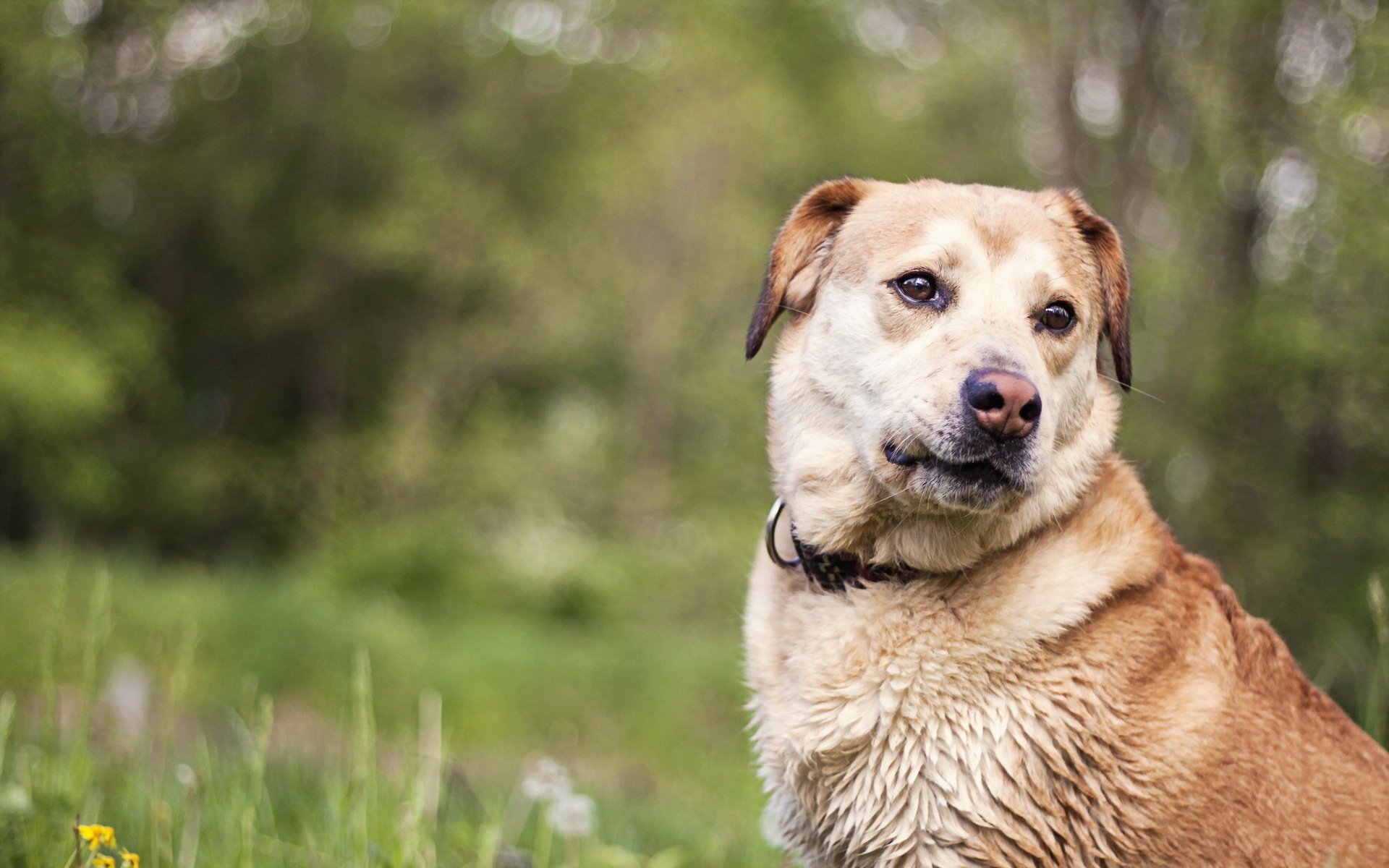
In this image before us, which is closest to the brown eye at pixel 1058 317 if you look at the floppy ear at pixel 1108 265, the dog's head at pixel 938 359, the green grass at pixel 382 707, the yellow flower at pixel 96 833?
the dog's head at pixel 938 359

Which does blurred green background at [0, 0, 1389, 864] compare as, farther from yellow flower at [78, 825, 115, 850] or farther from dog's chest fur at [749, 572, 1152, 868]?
yellow flower at [78, 825, 115, 850]

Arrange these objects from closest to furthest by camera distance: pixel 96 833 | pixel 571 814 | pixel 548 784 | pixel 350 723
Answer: pixel 96 833 → pixel 571 814 → pixel 548 784 → pixel 350 723

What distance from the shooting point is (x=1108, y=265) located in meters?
3.37

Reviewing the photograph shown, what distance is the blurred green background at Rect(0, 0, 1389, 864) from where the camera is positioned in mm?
10820

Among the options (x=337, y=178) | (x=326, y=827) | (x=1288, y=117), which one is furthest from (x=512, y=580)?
(x=326, y=827)

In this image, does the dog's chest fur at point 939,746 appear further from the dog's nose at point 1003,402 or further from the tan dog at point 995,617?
the dog's nose at point 1003,402

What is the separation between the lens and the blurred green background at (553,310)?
10820mm

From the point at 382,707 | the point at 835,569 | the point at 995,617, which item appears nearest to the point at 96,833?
the point at 835,569

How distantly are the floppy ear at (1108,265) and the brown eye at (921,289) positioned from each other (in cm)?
54

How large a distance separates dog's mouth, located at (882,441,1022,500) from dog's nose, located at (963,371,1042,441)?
0.09m

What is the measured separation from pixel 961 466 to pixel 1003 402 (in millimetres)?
205

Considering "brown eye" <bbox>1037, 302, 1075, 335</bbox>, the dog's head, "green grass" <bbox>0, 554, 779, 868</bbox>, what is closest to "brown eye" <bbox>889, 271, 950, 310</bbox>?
the dog's head

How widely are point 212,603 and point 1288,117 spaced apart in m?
11.2

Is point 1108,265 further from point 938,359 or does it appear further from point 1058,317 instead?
point 938,359
